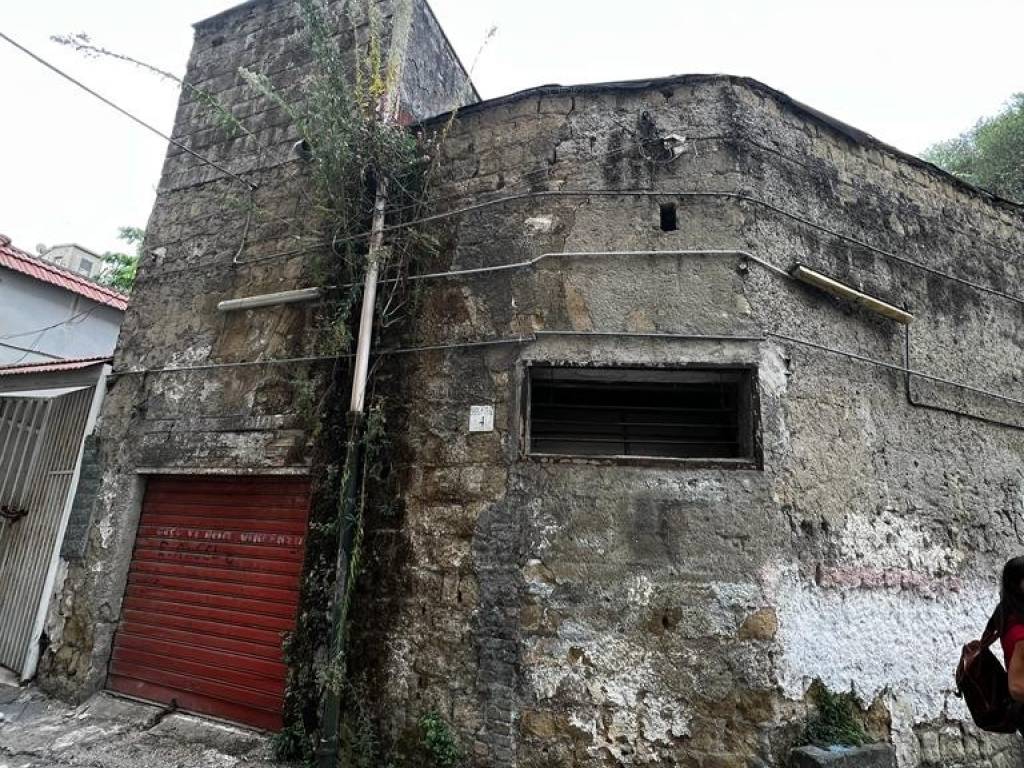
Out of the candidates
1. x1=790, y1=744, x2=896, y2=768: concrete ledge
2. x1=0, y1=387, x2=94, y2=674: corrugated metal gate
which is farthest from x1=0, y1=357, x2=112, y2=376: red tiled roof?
x1=790, y1=744, x2=896, y2=768: concrete ledge

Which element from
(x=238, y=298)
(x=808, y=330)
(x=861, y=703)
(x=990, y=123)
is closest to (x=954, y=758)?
(x=861, y=703)

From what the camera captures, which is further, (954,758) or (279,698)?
(279,698)

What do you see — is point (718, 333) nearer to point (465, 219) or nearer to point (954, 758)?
point (465, 219)

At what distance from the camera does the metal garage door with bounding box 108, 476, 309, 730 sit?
4.52m

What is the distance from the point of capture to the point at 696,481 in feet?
12.3

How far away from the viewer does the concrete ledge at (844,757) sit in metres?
3.14

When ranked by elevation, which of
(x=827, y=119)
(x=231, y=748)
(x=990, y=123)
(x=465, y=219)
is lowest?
(x=231, y=748)

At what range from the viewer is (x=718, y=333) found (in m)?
3.96

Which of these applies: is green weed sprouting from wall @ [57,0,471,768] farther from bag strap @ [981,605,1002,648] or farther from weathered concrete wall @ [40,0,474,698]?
bag strap @ [981,605,1002,648]

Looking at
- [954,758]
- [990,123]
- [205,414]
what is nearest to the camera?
[954,758]

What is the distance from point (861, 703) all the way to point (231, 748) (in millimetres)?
4094

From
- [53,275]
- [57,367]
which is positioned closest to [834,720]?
[57,367]

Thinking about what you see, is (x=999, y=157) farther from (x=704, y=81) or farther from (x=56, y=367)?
(x=56, y=367)

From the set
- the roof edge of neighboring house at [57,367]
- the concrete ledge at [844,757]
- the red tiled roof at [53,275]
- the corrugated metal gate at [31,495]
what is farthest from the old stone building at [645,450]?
the red tiled roof at [53,275]
